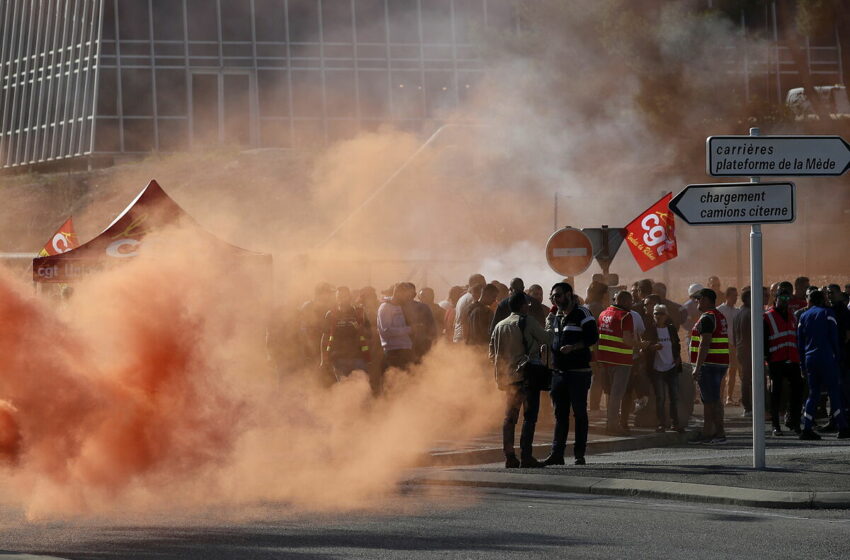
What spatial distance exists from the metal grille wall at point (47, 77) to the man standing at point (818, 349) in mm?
39970

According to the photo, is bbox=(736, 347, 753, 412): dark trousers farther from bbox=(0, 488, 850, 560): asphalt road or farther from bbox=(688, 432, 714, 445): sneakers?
bbox=(0, 488, 850, 560): asphalt road

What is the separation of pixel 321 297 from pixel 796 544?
7.82m

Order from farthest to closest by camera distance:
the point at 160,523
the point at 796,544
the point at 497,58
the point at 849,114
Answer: the point at 497,58, the point at 849,114, the point at 160,523, the point at 796,544

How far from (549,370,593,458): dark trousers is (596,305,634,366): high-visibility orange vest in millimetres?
2378

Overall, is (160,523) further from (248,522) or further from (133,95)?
(133,95)

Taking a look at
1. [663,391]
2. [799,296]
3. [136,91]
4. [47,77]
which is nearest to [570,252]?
[663,391]

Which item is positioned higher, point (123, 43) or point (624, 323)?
point (123, 43)

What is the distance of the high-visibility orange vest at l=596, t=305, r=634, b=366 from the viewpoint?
14.4 meters

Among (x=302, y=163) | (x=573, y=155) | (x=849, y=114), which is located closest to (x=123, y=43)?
(x=302, y=163)

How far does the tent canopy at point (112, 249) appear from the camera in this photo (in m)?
14.8

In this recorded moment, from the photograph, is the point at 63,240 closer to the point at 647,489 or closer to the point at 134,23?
the point at 647,489

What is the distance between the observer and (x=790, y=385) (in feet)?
48.7

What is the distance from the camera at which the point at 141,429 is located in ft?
Result: 30.7

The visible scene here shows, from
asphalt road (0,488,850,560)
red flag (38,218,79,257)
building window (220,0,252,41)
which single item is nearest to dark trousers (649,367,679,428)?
asphalt road (0,488,850,560)
